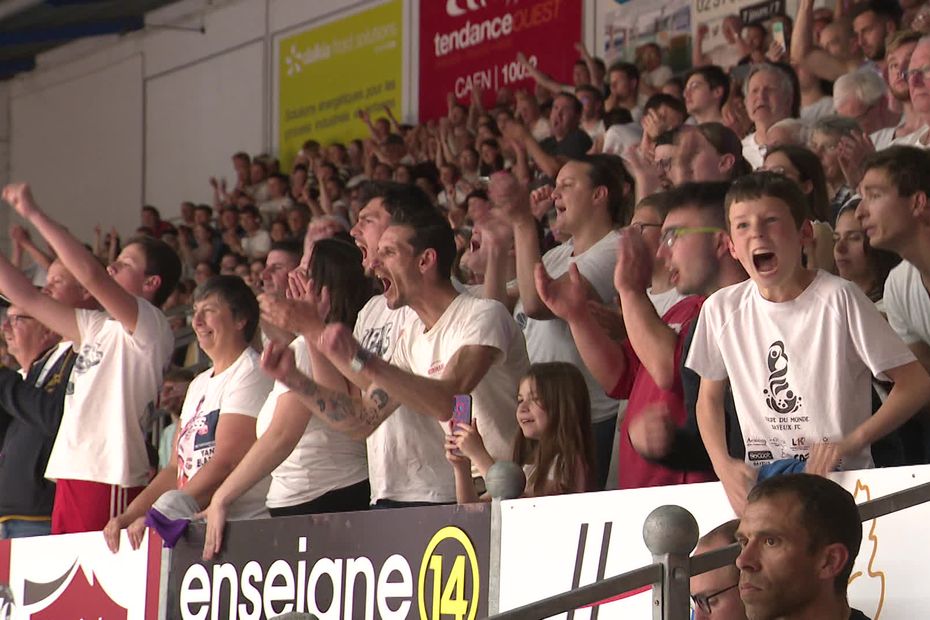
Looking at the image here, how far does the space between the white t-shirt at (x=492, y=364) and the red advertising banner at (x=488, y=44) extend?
8.75 metres

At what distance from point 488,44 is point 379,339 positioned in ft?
31.3

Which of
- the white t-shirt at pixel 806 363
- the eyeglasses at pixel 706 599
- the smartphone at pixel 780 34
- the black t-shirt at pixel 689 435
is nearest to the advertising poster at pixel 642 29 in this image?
the smartphone at pixel 780 34

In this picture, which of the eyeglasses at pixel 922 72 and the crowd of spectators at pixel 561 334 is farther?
the eyeglasses at pixel 922 72

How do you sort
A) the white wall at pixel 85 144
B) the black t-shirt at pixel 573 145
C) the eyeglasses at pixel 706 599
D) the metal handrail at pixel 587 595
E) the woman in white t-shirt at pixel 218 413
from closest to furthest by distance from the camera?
1. the metal handrail at pixel 587 595
2. the eyeglasses at pixel 706 599
3. the woman in white t-shirt at pixel 218 413
4. the black t-shirt at pixel 573 145
5. the white wall at pixel 85 144

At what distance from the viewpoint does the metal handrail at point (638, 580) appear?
274 centimetres

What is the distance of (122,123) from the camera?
1973cm

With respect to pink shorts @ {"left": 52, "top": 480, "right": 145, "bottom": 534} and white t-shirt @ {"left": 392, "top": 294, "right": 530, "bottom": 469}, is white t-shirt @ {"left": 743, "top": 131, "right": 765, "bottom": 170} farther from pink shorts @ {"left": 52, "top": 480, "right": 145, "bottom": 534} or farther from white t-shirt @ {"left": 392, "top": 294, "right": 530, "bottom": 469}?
pink shorts @ {"left": 52, "top": 480, "right": 145, "bottom": 534}

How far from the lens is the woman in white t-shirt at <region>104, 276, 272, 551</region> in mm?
5324

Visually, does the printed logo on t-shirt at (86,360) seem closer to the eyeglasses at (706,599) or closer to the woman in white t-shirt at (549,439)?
the woman in white t-shirt at (549,439)

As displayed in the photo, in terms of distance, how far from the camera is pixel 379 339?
5.11 m

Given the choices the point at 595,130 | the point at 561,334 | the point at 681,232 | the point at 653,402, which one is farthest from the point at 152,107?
the point at 653,402

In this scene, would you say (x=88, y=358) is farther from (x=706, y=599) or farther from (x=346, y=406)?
(x=706, y=599)

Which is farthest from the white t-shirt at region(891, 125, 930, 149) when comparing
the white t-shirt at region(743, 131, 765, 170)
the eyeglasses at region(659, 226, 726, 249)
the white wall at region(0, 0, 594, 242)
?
the white wall at region(0, 0, 594, 242)

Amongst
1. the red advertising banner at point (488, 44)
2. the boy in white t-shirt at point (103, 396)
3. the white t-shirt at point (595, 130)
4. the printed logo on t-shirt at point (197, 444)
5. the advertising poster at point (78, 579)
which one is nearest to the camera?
the advertising poster at point (78, 579)
